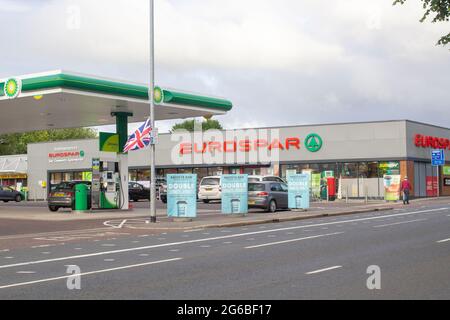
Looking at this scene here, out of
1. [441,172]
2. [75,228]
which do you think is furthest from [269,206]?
[441,172]

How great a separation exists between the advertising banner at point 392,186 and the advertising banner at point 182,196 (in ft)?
74.7

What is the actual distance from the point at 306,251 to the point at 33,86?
53.3 ft

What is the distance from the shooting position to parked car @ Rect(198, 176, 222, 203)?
42.3 m

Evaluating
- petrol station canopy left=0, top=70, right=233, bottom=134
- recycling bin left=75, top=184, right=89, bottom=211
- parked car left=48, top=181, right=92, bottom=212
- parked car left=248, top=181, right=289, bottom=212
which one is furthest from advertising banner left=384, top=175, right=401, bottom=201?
recycling bin left=75, top=184, right=89, bottom=211

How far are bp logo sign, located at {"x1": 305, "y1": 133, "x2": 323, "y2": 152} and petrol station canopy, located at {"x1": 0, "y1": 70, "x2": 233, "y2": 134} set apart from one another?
18814mm

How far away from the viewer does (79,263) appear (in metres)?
12.8

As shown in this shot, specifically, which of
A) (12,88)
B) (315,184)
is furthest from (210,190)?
(12,88)

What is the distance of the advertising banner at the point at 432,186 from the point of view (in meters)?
52.5

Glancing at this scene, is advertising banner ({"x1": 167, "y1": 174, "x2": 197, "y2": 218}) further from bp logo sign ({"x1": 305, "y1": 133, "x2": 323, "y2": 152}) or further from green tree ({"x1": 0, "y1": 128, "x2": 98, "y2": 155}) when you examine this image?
green tree ({"x1": 0, "y1": 128, "x2": 98, "y2": 155})

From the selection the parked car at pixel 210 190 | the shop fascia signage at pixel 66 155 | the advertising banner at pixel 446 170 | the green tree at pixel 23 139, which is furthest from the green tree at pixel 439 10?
the green tree at pixel 23 139

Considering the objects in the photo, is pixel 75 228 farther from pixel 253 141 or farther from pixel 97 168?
pixel 253 141

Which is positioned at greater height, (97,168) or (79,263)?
(97,168)

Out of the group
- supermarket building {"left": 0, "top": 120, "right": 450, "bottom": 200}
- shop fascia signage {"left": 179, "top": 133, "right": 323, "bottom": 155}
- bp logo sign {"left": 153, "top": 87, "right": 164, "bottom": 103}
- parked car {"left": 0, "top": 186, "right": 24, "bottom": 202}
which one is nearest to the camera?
bp logo sign {"left": 153, "top": 87, "right": 164, "bottom": 103}

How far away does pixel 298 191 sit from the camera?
102 feet
